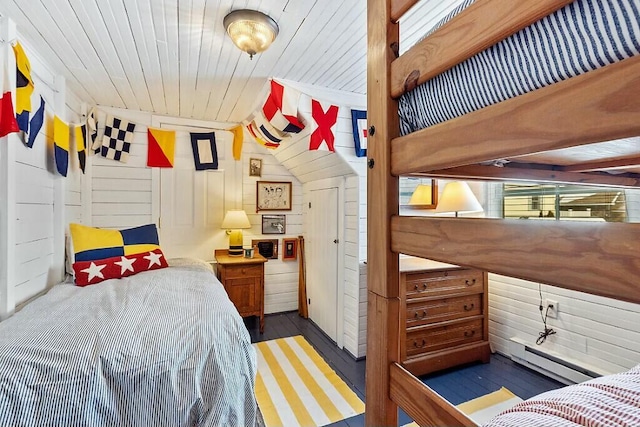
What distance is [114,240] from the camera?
2443mm

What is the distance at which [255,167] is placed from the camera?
11.6 ft

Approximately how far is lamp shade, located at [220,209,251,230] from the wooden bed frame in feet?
8.45

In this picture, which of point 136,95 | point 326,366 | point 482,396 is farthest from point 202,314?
point 136,95

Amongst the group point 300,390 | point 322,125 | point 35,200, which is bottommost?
point 300,390

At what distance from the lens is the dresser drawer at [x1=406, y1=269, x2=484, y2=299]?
7.35ft

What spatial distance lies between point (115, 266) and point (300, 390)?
1.59 m

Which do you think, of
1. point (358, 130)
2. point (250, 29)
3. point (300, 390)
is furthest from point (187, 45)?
point (300, 390)

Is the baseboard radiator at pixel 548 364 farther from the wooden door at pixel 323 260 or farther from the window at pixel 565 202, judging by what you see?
the wooden door at pixel 323 260

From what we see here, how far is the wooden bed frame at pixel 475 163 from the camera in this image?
37 centimetres

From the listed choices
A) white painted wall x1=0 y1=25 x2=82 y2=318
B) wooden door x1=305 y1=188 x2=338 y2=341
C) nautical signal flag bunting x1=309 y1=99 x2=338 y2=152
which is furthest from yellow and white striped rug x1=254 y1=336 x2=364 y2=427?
nautical signal flag bunting x1=309 y1=99 x2=338 y2=152

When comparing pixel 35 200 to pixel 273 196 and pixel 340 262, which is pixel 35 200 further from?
pixel 340 262

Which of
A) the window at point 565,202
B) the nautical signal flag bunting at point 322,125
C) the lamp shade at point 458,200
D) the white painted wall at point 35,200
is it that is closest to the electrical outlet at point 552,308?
the window at point 565,202

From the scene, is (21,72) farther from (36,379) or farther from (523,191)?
(523,191)

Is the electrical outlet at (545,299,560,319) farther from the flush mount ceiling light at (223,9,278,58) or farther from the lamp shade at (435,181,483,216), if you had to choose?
Result: the flush mount ceiling light at (223,9,278,58)
